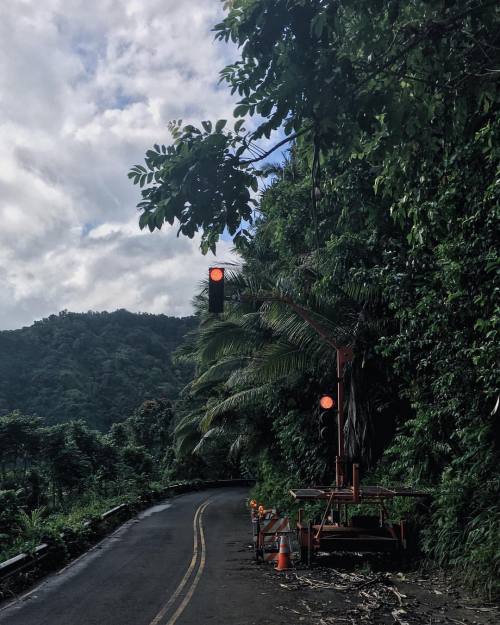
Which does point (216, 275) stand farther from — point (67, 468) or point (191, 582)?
point (67, 468)

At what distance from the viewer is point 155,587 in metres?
11.0

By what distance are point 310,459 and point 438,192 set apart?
12.9 metres

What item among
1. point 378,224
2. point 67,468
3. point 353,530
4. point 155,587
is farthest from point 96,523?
point 67,468

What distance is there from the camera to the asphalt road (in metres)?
8.86

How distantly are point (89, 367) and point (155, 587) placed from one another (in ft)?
238

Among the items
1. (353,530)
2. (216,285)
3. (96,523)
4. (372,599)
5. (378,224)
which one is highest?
(378,224)

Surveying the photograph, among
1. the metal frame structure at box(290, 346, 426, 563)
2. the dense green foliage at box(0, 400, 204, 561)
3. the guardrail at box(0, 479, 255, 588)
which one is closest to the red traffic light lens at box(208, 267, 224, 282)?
the metal frame structure at box(290, 346, 426, 563)

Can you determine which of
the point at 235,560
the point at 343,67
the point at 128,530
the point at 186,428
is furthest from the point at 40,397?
the point at 343,67

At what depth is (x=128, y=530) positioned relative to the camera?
2130cm

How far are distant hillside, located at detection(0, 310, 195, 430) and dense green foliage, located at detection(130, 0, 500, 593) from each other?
48.7 metres

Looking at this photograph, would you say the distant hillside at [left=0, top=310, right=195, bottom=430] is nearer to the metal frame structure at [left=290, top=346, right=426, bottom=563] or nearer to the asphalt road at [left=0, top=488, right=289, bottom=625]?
the asphalt road at [left=0, top=488, right=289, bottom=625]

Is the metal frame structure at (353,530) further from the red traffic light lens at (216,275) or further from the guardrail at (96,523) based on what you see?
the guardrail at (96,523)

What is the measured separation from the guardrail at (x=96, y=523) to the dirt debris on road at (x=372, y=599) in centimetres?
463

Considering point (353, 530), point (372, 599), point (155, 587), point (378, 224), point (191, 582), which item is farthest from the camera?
point (378, 224)
